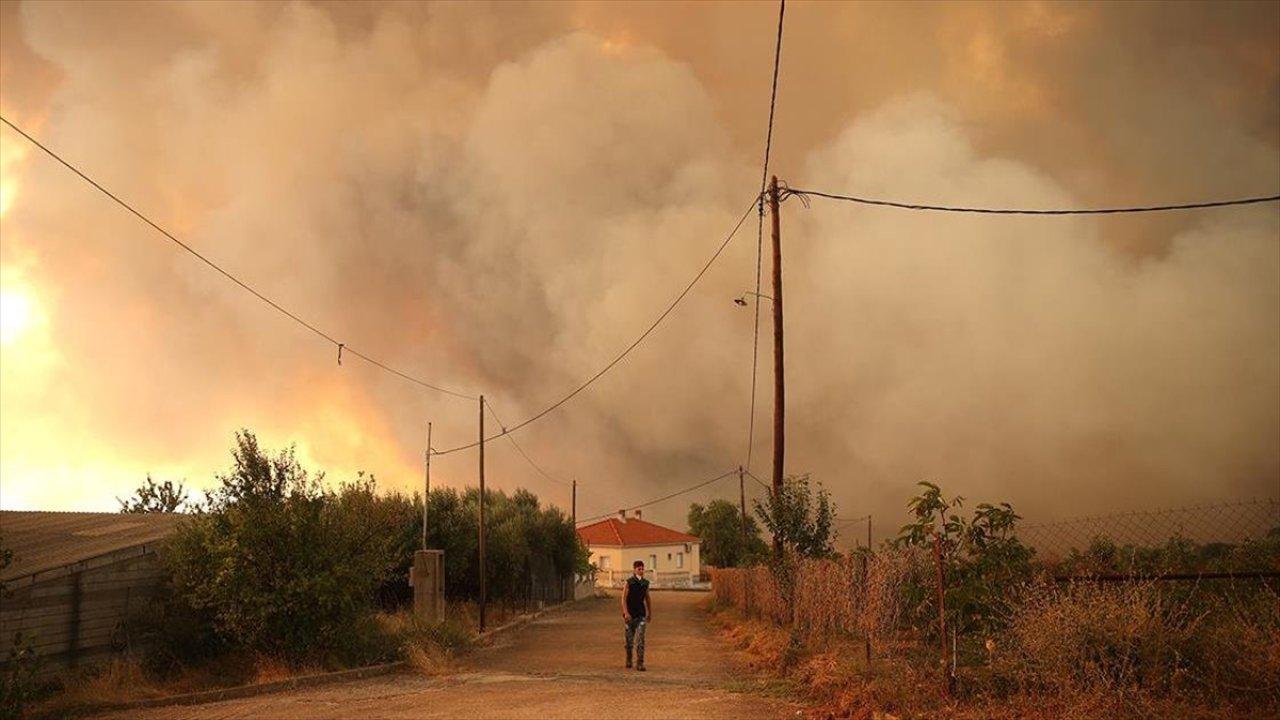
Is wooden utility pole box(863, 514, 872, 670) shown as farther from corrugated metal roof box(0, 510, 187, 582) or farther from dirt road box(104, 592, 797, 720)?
corrugated metal roof box(0, 510, 187, 582)

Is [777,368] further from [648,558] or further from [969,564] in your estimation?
[648,558]

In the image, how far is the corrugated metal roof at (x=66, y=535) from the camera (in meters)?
16.6

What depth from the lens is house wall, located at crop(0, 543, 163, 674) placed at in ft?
48.2

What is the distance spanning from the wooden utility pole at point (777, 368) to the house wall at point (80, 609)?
44.9 feet

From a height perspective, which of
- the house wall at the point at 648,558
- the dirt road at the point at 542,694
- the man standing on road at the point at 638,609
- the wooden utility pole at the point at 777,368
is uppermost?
the wooden utility pole at the point at 777,368

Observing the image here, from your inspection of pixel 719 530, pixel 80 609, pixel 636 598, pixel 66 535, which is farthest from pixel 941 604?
pixel 719 530

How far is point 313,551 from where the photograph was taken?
16.8m

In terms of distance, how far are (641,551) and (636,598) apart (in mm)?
79792

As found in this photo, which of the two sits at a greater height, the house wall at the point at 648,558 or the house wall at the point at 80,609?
the house wall at the point at 80,609

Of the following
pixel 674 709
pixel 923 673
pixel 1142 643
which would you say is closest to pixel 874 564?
pixel 923 673

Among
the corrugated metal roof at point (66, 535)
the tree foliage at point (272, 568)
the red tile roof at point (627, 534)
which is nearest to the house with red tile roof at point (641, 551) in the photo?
the red tile roof at point (627, 534)

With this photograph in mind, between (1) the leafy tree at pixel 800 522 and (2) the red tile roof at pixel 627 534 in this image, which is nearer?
Result: (1) the leafy tree at pixel 800 522

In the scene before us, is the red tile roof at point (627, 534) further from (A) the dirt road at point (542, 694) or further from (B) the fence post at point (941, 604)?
(B) the fence post at point (941, 604)

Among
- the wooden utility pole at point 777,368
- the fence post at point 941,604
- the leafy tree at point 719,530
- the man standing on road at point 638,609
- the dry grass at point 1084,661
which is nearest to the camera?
the dry grass at point 1084,661
